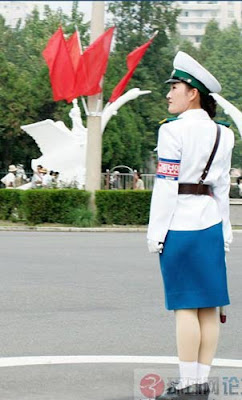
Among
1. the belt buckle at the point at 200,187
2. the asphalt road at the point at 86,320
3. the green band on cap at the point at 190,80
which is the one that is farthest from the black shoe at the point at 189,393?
the green band on cap at the point at 190,80

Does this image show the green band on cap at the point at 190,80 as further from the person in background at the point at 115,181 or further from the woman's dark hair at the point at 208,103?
the person in background at the point at 115,181

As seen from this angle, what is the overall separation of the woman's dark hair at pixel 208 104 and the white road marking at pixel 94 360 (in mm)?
1981

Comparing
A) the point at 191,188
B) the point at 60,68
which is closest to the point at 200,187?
the point at 191,188

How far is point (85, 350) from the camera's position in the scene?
8.47m

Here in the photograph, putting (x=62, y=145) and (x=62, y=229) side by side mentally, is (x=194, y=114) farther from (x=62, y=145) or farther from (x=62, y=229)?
(x=62, y=145)

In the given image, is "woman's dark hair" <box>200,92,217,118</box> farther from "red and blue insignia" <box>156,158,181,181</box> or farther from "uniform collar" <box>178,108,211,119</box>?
"red and blue insignia" <box>156,158,181,181</box>

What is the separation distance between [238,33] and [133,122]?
34.3 meters

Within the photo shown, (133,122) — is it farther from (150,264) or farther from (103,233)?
(150,264)

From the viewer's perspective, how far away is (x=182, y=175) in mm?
6355

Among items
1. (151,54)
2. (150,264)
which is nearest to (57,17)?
(151,54)

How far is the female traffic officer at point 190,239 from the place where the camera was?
628 cm

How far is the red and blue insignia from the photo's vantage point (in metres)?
6.28

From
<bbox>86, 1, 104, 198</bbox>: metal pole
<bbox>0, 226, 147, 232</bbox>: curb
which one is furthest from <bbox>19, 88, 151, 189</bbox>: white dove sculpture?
<bbox>0, 226, 147, 232</bbox>: curb

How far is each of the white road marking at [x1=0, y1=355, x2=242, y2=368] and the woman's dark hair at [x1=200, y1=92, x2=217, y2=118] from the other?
1.98m
